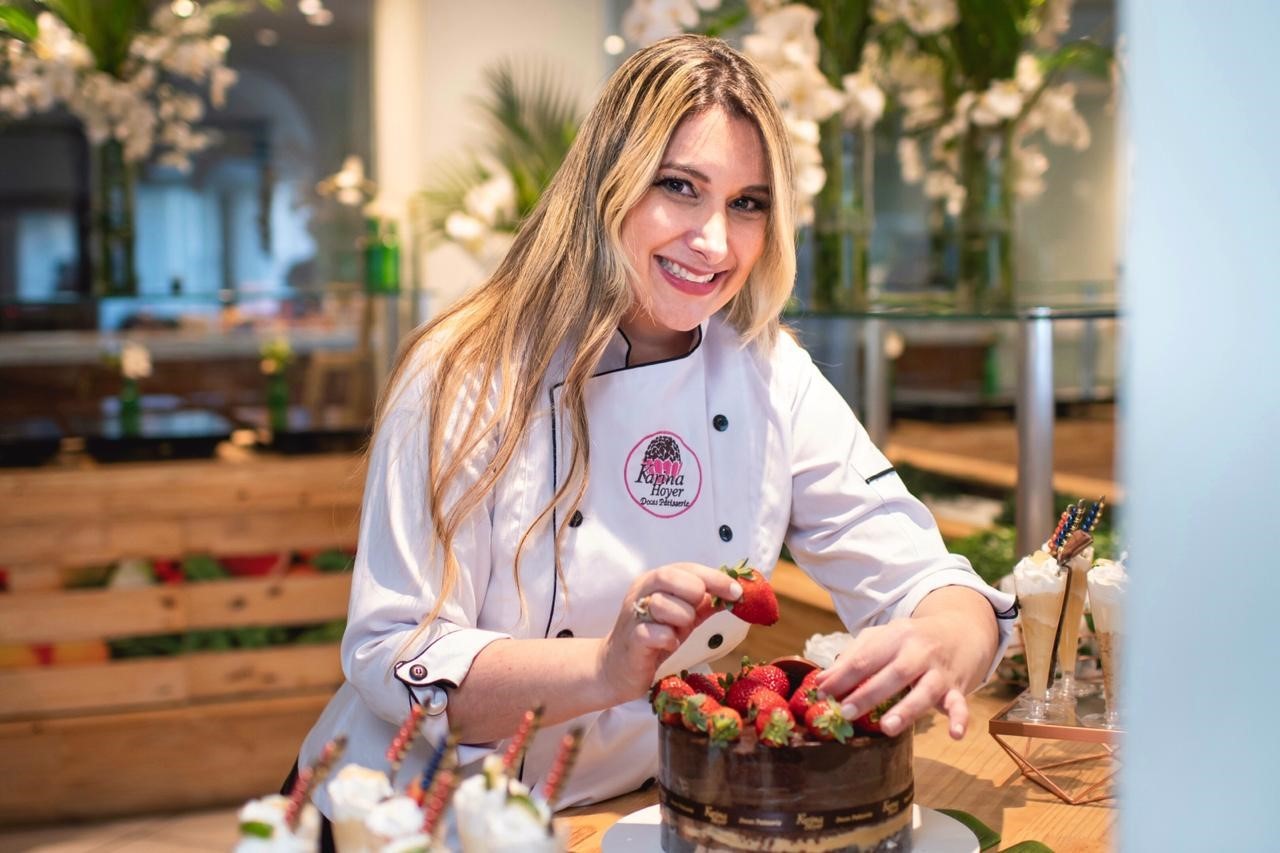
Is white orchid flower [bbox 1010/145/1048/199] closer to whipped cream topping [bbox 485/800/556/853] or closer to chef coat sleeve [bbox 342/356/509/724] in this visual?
chef coat sleeve [bbox 342/356/509/724]

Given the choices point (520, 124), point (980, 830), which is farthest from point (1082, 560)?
point (520, 124)

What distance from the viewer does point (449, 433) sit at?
1570 millimetres

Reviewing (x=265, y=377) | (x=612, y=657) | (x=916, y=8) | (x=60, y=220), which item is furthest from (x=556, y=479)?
(x=60, y=220)

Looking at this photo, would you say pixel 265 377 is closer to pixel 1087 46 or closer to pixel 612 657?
pixel 1087 46

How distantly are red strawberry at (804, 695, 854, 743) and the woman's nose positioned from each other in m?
0.59

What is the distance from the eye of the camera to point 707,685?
1.30 metres

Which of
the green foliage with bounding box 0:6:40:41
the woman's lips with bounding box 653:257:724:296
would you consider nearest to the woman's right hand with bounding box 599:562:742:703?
the woman's lips with bounding box 653:257:724:296

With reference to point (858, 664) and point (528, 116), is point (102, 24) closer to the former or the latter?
point (528, 116)

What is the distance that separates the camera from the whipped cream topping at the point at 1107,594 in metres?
1.62

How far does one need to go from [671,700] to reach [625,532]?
1.34 feet

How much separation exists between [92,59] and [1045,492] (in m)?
3.29

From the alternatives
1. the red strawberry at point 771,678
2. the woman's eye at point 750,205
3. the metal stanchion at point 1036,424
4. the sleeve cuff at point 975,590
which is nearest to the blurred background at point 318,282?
the metal stanchion at point 1036,424

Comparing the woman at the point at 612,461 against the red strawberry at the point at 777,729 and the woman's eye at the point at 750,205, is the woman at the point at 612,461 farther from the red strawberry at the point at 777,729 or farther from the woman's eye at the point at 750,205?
the red strawberry at the point at 777,729

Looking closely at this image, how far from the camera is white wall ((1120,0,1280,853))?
711 mm
